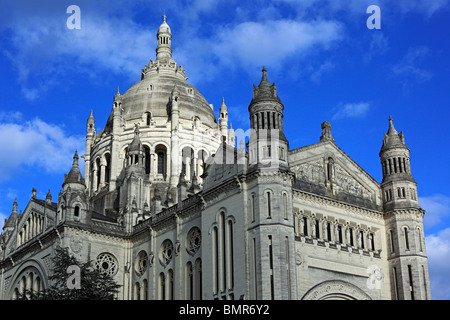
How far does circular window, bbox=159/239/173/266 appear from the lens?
5641cm

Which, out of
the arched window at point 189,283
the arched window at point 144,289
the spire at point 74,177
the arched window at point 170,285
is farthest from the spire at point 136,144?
the arched window at point 189,283

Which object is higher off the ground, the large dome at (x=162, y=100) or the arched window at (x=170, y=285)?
the large dome at (x=162, y=100)

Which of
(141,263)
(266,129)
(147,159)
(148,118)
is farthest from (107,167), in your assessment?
(266,129)

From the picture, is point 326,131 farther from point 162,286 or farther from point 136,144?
point 136,144

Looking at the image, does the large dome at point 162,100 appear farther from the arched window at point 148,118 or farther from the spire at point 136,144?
the spire at point 136,144

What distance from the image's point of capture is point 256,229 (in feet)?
151

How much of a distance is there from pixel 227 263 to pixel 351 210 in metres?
11.5

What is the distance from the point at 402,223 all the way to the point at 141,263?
890 inches

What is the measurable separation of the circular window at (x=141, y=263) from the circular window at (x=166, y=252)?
115 inches

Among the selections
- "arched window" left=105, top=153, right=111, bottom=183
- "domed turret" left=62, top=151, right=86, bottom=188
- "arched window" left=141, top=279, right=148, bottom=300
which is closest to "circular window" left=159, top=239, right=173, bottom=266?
"arched window" left=141, top=279, right=148, bottom=300

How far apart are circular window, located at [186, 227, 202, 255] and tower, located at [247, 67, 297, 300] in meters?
7.22

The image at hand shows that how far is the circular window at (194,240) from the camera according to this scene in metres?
52.8
